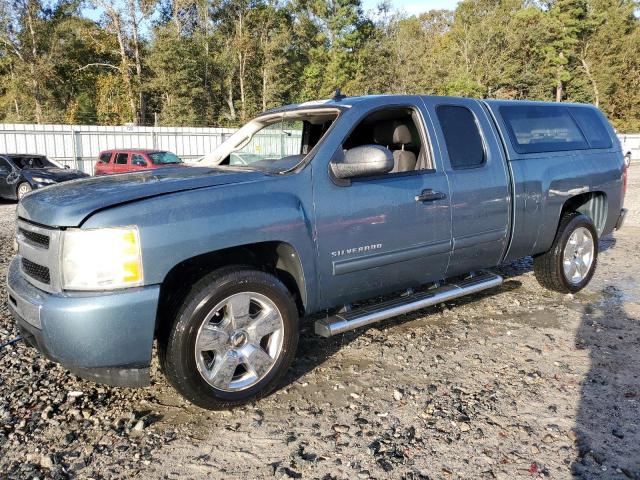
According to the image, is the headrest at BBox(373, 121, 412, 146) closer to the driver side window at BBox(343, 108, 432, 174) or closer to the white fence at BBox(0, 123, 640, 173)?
the driver side window at BBox(343, 108, 432, 174)

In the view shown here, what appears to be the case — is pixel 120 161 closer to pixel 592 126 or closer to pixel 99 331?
pixel 592 126

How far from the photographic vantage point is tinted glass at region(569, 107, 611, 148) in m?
5.54

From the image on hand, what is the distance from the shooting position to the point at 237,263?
10.9 ft

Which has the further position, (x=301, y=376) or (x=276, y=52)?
(x=276, y=52)

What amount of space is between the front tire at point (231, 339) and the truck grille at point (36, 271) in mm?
739

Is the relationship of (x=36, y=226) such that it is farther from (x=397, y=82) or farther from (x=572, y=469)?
(x=397, y=82)

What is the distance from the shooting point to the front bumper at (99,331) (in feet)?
8.81

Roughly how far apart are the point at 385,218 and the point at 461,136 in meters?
1.19

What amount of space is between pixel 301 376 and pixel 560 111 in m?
3.88

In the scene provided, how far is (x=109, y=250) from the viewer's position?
107 inches

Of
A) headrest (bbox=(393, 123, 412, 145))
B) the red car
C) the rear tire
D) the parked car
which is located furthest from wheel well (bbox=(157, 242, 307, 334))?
the red car

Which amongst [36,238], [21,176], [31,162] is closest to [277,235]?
[36,238]

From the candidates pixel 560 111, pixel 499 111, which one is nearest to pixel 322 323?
pixel 499 111

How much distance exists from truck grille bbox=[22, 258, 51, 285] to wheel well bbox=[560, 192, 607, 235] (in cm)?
488
